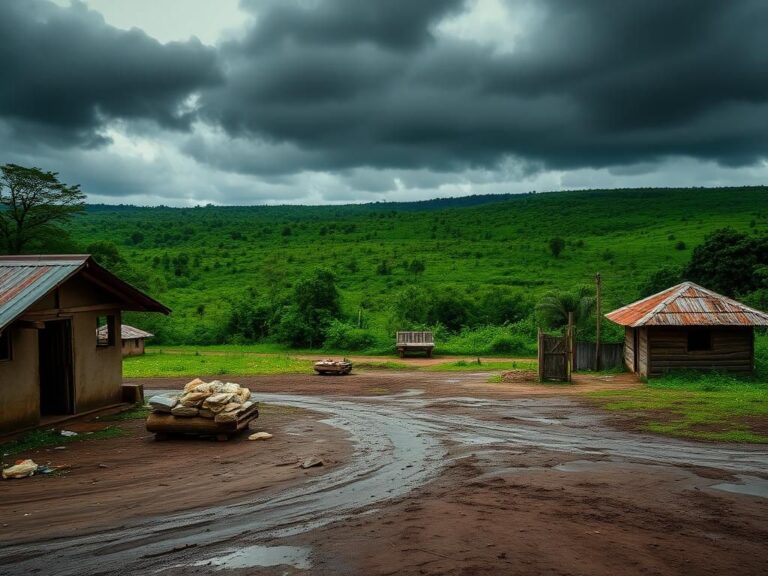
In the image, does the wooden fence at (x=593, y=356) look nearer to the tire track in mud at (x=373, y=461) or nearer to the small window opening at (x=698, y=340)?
the small window opening at (x=698, y=340)

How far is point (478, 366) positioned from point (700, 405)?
13.7 metres

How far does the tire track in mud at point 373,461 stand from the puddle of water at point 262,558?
43cm

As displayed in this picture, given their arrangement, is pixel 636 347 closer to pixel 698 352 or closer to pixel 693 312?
pixel 698 352

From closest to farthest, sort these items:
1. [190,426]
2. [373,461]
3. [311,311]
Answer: [373,461]
[190,426]
[311,311]

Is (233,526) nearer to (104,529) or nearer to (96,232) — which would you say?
(104,529)

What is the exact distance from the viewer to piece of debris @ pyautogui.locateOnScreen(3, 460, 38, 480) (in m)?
11.4

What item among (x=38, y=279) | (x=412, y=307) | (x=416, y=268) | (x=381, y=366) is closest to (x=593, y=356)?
(x=381, y=366)

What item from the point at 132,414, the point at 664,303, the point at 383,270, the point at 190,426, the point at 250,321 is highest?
the point at 383,270

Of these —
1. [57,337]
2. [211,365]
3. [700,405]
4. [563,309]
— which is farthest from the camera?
[563,309]

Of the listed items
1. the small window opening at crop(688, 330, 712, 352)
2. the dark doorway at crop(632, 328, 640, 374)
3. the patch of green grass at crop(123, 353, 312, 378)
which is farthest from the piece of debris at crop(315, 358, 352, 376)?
the small window opening at crop(688, 330, 712, 352)

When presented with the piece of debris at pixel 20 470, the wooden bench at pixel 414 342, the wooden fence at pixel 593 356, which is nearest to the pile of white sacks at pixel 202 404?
the piece of debris at pixel 20 470

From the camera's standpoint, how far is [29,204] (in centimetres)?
4453

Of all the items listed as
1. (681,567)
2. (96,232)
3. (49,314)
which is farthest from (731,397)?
(96,232)

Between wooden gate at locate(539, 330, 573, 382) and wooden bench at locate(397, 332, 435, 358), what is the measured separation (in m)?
11.3
